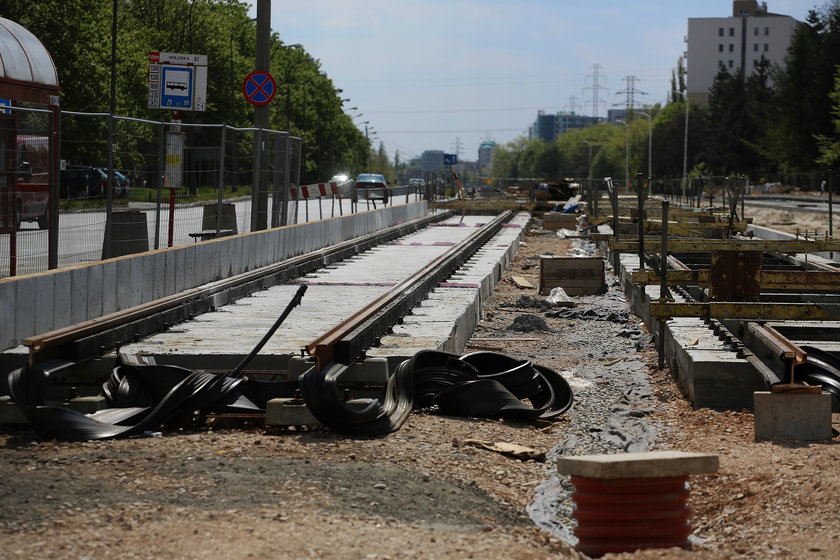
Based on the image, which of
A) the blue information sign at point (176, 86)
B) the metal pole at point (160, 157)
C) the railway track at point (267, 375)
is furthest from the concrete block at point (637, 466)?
the blue information sign at point (176, 86)

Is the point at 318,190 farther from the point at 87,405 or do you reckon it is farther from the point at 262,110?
the point at 87,405

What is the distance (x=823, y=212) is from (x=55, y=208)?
3845 cm

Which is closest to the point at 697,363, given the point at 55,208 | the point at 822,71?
the point at 55,208

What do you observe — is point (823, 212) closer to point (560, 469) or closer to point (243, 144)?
point (243, 144)

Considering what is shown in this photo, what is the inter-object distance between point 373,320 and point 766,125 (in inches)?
4204

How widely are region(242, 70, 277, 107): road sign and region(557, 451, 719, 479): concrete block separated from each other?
1546 cm

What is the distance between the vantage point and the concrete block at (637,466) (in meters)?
5.64

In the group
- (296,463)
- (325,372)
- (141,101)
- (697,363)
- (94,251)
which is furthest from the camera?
(141,101)

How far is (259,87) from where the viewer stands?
2044 centimetres

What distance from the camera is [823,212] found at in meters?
45.4

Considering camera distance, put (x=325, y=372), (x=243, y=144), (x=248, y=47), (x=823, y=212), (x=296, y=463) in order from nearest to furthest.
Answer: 1. (x=296, y=463)
2. (x=325, y=372)
3. (x=243, y=144)
4. (x=823, y=212)
5. (x=248, y=47)

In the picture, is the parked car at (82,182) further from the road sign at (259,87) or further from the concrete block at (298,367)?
the road sign at (259,87)

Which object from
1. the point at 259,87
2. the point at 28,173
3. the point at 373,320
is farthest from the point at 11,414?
the point at 259,87

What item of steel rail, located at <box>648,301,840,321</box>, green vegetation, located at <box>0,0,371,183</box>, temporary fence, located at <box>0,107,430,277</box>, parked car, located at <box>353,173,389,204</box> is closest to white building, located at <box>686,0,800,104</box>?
green vegetation, located at <box>0,0,371,183</box>
